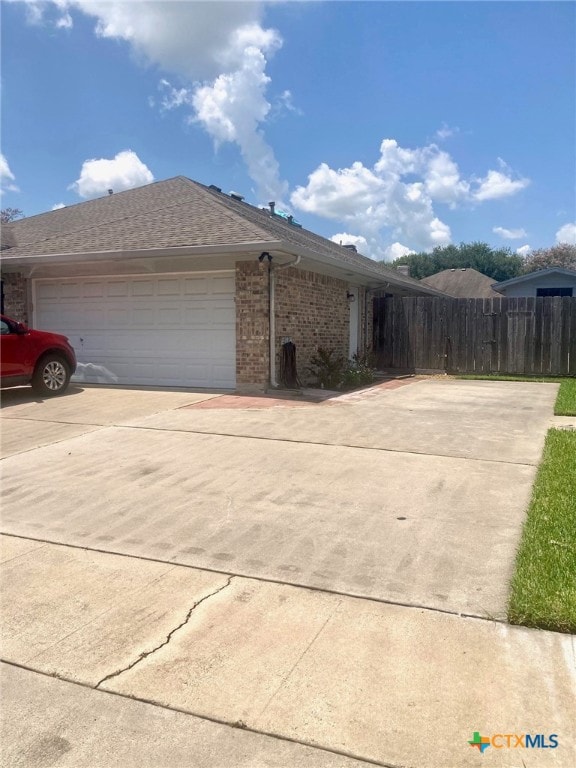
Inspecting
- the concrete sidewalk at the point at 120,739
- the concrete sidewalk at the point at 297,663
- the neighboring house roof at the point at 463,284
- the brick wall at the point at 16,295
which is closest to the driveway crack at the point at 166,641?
the concrete sidewalk at the point at 297,663

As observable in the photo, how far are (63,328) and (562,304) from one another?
42.2ft

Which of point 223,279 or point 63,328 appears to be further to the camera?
point 63,328

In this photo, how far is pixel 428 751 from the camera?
2229mm

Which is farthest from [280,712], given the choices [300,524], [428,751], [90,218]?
[90,218]

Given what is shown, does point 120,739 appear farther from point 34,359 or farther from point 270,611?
point 34,359

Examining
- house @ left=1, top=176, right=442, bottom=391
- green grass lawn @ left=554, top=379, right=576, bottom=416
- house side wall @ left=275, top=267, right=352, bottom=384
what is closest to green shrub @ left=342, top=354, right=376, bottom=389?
house side wall @ left=275, top=267, right=352, bottom=384

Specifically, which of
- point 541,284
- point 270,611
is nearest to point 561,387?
point 270,611

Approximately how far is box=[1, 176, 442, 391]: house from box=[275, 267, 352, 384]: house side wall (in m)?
0.03

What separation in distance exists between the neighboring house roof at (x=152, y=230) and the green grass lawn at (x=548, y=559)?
658 centimetres

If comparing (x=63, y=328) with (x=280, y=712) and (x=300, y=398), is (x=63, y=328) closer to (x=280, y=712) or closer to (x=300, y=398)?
(x=300, y=398)

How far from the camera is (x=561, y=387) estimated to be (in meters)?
13.4

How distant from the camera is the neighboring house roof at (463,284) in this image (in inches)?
1459

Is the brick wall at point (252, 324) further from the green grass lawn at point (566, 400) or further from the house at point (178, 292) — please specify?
the green grass lawn at point (566, 400)

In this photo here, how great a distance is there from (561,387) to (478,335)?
3787 mm
